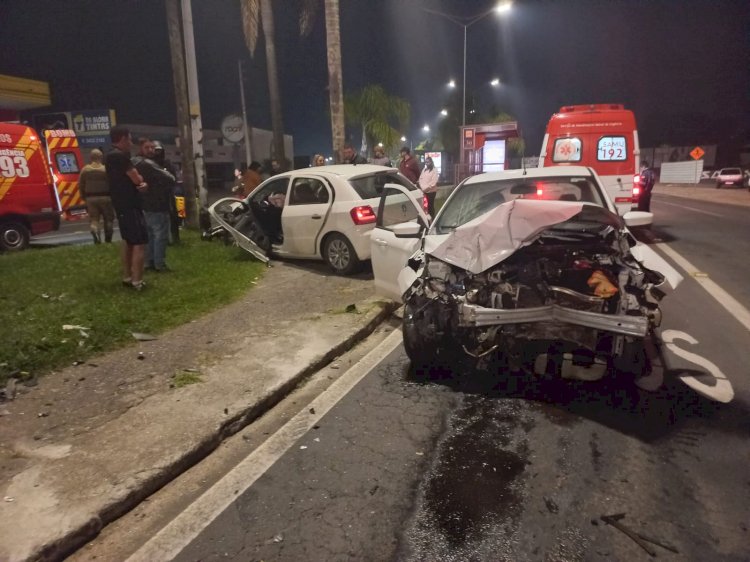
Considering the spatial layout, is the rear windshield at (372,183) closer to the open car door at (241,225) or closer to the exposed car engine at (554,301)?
the open car door at (241,225)

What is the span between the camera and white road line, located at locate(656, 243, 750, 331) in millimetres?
5526

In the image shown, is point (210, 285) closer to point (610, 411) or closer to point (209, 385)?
point (209, 385)

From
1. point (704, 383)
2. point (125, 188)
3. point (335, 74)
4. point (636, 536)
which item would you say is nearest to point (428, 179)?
point (335, 74)

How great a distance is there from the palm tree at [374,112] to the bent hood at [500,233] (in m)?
26.3

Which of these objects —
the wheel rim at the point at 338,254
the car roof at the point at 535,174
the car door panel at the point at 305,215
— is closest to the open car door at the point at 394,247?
the car roof at the point at 535,174

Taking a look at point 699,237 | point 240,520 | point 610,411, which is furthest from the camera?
point 699,237

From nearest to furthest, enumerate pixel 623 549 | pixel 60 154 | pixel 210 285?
pixel 623 549, pixel 210 285, pixel 60 154

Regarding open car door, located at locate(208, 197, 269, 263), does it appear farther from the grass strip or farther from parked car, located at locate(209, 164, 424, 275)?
the grass strip

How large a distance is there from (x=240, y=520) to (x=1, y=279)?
7.04 m

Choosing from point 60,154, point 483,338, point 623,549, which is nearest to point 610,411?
point 483,338

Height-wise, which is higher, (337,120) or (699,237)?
(337,120)

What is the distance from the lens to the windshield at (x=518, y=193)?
204 inches

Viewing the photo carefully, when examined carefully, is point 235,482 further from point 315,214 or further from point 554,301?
point 315,214

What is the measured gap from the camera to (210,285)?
7.27 meters
